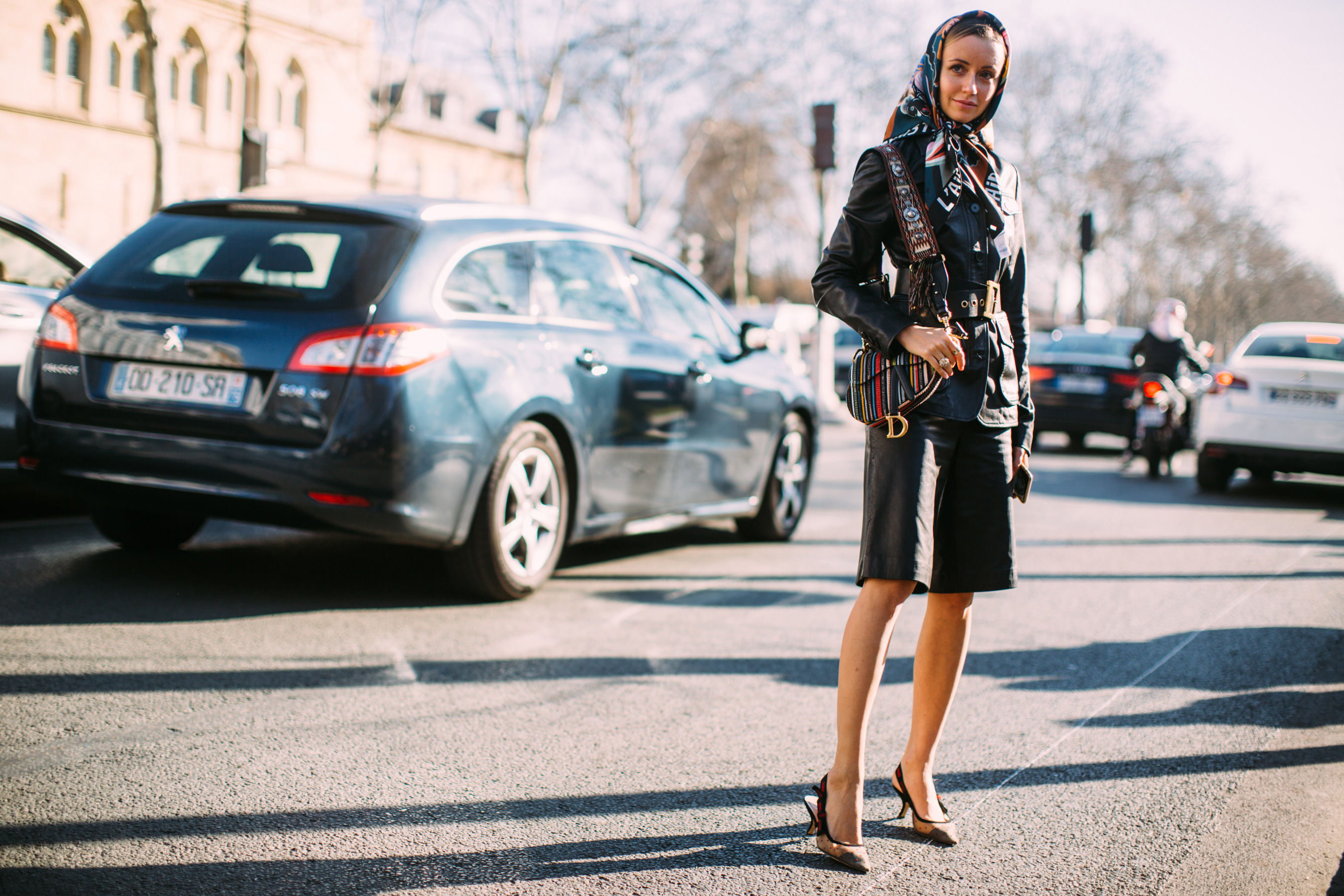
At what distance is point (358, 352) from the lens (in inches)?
183

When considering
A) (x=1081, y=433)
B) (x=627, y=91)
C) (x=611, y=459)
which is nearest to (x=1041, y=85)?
(x=627, y=91)

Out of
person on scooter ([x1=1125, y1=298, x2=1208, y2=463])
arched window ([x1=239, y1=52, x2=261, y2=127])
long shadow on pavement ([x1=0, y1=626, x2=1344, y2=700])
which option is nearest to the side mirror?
long shadow on pavement ([x1=0, y1=626, x2=1344, y2=700])

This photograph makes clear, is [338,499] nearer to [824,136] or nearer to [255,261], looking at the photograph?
[255,261]

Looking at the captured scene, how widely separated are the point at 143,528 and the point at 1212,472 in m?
9.55

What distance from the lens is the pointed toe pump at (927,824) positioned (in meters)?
2.96

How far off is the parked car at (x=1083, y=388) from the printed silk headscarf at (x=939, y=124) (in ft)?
43.8

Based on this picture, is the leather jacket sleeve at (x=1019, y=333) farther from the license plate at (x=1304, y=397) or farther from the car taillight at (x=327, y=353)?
the license plate at (x=1304, y=397)

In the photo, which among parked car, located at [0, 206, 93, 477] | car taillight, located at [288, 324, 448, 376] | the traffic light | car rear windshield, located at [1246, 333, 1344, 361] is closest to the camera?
car taillight, located at [288, 324, 448, 376]

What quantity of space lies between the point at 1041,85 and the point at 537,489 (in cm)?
4866

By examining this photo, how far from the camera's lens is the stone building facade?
127ft

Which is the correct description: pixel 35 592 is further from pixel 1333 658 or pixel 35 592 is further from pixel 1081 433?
pixel 1081 433

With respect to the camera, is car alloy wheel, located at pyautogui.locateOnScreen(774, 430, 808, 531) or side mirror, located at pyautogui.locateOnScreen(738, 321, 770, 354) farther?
car alloy wheel, located at pyautogui.locateOnScreen(774, 430, 808, 531)

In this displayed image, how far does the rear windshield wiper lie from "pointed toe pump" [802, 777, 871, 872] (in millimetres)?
2958

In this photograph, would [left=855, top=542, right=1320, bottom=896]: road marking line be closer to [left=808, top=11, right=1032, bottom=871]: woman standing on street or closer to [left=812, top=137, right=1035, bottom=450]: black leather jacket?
[left=808, top=11, right=1032, bottom=871]: woman standing on street
